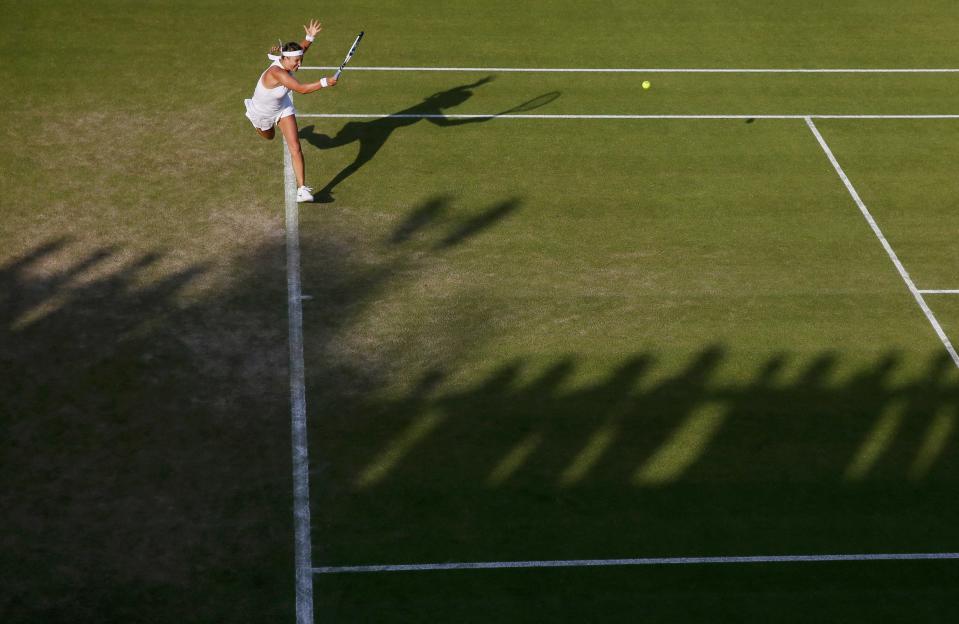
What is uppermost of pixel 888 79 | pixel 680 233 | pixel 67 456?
pixel 888 79

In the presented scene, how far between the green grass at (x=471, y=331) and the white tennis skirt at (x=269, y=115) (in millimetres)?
737

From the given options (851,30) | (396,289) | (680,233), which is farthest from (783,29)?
(396,289)

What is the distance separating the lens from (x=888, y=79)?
19.7 metres

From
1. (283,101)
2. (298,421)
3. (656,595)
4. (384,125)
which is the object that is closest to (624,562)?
(656,595)

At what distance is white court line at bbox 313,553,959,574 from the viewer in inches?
444

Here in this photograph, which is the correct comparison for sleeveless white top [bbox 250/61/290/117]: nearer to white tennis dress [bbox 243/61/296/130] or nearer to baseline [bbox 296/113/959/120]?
white tennis dress [bbox 243/61/296/130]

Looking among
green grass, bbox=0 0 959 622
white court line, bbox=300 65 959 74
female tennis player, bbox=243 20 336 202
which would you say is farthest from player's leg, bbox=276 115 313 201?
white court line, bbox=300 65 959 74

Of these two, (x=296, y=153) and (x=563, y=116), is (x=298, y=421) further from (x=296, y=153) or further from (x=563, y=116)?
(x=563, y=116)

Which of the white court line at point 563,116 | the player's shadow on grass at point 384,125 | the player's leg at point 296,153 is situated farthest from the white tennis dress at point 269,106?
the white court line at point 563,116

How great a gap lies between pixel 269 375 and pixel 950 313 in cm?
763

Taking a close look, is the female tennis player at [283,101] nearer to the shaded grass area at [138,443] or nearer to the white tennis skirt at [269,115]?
the white tennis skirt at [269,115]

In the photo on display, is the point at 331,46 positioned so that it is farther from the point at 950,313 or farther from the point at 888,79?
the point at 950,313

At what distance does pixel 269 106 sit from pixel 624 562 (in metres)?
7.45

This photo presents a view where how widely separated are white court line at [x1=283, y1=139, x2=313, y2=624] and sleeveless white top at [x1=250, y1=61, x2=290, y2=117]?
96 centimetres
